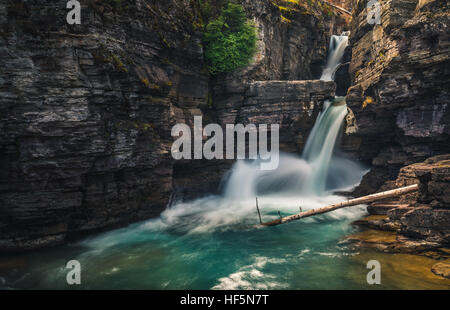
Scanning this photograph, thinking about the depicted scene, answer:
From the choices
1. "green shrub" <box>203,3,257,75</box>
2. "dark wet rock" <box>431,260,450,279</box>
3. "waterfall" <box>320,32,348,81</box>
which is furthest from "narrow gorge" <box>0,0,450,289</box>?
"waterfall" <box>320,32,348,81</box>

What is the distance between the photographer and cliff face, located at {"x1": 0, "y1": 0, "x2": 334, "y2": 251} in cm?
997

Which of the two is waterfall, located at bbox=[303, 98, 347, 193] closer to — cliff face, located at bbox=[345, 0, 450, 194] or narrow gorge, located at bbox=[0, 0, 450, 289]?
narrow gorge, located at bbox=[0, 0, 450, 289]

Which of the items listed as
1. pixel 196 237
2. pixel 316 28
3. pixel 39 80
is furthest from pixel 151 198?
pixel 316 28

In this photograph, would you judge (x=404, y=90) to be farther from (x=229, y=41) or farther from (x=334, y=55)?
(x=334, y=55)

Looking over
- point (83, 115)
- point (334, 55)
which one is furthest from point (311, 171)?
point (83, 115)

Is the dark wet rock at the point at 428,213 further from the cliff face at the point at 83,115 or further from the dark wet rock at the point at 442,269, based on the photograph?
the cliff face at the point at 83,115

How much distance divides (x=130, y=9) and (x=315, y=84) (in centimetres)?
1250

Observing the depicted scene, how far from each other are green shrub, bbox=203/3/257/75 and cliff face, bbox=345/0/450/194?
774 cm

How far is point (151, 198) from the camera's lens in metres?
14.4

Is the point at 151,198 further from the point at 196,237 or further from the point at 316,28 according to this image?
the point at 316,28

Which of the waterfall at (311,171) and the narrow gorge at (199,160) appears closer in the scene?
the narrow gorge at (199,160)

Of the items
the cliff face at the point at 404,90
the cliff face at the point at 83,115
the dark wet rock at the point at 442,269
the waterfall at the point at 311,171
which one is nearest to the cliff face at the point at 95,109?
the cliff face at the point at 83,115

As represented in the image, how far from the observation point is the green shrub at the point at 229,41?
16.2 metres

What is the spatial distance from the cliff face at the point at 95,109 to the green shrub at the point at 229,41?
89 centimetres
